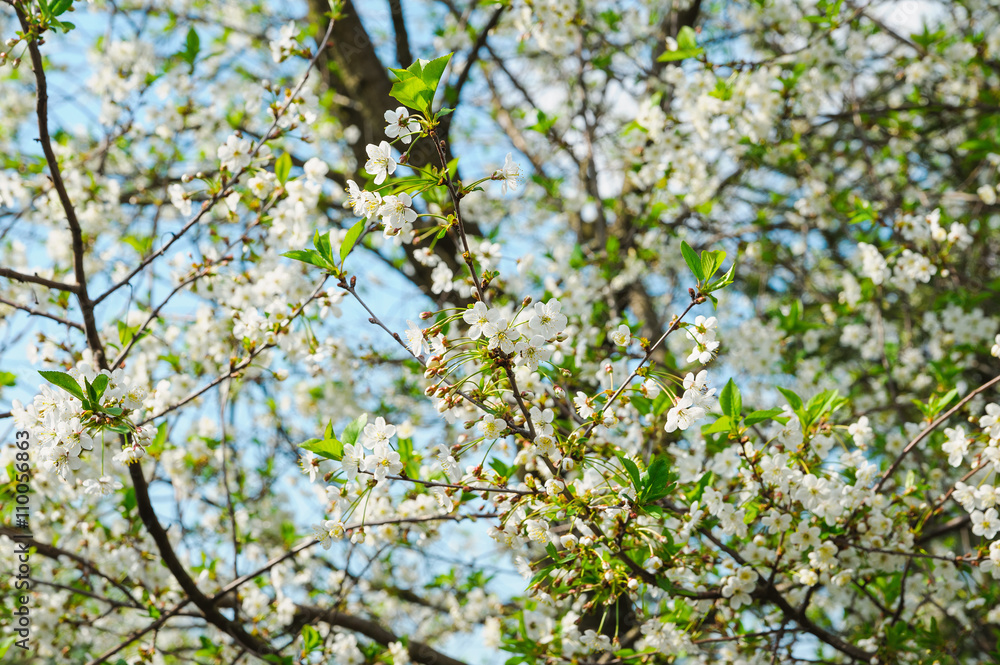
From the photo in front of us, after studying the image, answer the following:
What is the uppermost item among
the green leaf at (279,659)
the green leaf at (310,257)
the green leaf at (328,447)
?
the green leaf at (310,257)

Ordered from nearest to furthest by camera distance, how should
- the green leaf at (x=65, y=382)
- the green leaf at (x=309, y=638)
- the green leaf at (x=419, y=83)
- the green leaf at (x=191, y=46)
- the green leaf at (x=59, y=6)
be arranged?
the green leaf at (x=419, y=83) → the green leaf at (x=65, y=382) → the green leaf at (x=59, y=6) → the green leaf at (x=309, y=638) → the green leaf at (x=191, y=46)

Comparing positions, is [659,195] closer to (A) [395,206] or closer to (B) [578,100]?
(B) [578,100]

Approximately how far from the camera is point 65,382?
1644mm

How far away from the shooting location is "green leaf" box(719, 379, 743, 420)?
203 cm

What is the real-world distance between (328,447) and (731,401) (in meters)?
1.19

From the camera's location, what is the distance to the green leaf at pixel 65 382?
161 cm

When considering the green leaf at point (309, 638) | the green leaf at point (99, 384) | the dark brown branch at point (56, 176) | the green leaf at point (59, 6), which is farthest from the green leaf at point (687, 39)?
the green leaf at point (309, 638)

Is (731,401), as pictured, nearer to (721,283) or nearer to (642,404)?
(642,404)

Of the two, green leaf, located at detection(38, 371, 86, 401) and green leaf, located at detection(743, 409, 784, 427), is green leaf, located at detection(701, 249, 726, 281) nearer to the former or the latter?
green leaf, located at detection(743, 409, 784, 427)

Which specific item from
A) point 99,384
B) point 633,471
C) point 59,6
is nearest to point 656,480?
point 633,471

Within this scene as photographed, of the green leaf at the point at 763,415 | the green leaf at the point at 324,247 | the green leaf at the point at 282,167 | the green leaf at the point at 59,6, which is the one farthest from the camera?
the green leaf at the point at 282,167

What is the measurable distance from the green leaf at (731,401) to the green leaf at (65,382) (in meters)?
1.75

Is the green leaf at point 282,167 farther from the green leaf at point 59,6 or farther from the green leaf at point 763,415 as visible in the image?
the green leaf at point 763,415

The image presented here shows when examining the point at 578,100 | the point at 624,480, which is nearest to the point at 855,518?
the point at 624,480
